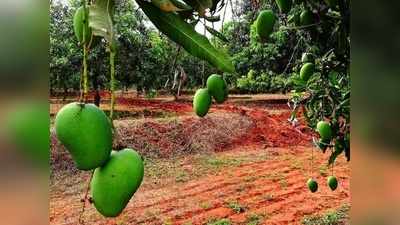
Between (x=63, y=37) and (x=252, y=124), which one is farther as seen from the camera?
(x=252, y=124)

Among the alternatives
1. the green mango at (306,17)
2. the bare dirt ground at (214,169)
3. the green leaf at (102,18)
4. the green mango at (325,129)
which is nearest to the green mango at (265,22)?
the green mango at (306,17)

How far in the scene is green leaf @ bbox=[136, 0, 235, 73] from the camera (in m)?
0.38

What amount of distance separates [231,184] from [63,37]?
1.67 m

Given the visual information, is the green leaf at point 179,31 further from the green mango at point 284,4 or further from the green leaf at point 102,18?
the green mango at point 284,4

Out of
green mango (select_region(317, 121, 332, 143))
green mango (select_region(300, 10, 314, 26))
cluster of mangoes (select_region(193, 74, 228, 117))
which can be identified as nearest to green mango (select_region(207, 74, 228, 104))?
cluster of mangoes (select_region(193, 74, 228, 117))

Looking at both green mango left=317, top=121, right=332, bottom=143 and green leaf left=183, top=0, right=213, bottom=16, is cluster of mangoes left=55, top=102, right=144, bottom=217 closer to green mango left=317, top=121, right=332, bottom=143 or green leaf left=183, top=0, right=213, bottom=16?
green leaf left=183, top=0, right=213, bottom=16

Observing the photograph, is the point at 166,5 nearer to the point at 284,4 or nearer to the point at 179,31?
the point at 179,31

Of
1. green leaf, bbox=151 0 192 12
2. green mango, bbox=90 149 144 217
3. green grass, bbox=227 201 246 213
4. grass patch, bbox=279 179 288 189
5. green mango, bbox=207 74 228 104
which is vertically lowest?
green grass, bbox=227 201 246 213

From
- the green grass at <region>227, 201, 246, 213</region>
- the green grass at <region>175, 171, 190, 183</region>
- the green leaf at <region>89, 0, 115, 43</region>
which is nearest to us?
the green leaf at <region>89, 0, 115, 43</region>

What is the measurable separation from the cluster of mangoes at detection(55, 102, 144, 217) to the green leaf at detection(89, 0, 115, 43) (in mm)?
95

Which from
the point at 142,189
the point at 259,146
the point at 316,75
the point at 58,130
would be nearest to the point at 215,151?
the point at 259,146
